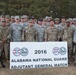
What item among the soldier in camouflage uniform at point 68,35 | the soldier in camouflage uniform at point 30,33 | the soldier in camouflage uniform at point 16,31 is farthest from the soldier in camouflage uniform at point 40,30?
the soldier in camouflage uniform at point 68,35

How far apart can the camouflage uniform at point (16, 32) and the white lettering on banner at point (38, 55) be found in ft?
3.15

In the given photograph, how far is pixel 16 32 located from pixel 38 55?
144 cm

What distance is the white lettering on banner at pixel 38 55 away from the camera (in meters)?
11.5

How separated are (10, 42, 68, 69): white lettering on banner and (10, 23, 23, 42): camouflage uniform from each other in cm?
96

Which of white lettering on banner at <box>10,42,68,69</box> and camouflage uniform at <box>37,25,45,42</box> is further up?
camouflage uniform at <box>37,25,45,42</box>

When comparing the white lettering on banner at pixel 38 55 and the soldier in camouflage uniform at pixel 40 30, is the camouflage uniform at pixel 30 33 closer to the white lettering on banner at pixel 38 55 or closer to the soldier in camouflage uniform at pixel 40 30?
the soldier in camouflage uniform at pixel 40 30

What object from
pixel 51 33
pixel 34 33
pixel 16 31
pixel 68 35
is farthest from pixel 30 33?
pixel 68 35

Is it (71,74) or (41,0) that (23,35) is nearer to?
(71,74)

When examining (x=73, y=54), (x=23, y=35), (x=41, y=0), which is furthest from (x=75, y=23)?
(x=41, y=0)

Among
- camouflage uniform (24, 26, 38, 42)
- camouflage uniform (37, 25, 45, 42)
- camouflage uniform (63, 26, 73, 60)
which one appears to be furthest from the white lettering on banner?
camouflage uniform (37, 25, 45, 42)

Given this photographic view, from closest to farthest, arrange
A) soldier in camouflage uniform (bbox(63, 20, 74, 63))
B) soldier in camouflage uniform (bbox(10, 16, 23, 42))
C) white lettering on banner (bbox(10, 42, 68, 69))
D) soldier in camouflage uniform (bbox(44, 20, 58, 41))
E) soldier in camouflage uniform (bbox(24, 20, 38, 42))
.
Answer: white lettering on banner (bbox(10, 42, 68, 69)) < soldier in camouflage uniform (bbox(24, 20, 38, 42)) < soldier in camouflage uniform (bbox(10, 16, 23, 42)) < soldier in camouflage uniform (bbox(44, 20, 58, 41)) < soldier in camouflage uniform (bbox(63, 20, 74, 63))

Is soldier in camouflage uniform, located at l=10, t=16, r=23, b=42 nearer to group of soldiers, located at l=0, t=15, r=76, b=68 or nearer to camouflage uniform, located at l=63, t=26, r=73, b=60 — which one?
group of soldiers, located at l=0, t=15, r=76, b=68

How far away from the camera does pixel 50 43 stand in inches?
466

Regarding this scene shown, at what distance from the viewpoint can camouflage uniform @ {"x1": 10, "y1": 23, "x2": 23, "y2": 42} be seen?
1245cm
